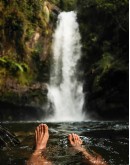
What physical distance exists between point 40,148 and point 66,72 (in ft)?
40.2

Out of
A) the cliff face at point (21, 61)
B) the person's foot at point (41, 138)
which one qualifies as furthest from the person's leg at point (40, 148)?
the cliff face at point (21, 61)

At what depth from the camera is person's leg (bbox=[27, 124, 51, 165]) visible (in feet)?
12.6

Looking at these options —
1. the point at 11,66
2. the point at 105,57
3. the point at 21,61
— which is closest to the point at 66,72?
the point at 105,57

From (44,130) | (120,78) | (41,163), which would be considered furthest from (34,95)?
(41,163)

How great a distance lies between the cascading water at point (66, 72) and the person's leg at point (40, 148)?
1007 centimetres

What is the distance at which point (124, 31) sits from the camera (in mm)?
15711

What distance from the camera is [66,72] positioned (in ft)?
54.5

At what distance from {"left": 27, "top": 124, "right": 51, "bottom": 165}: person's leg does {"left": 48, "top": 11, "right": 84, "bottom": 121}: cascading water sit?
33.0 ft

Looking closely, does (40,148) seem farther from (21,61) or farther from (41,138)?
(21,61)

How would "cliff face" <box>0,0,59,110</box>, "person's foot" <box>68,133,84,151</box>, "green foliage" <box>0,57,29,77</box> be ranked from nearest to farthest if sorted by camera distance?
"person's foot" <box>68,133,84,151</box> → "cliff face" <box>0,0,59,110</box> → "green foliage" <box>0,57,29,77</box>

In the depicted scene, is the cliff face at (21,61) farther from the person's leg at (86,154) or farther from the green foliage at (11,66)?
the person's leg at (86,154)

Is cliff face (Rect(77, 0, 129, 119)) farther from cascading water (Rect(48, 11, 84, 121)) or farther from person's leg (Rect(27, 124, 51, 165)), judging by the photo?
person's leg (Rect(27, 124, 51, 165))

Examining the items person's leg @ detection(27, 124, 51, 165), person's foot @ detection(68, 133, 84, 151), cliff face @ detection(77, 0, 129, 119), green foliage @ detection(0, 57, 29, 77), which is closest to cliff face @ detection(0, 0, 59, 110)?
green foliage @ detection(0, 57, 29, 77)

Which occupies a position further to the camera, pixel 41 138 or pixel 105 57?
pixel 105 57
